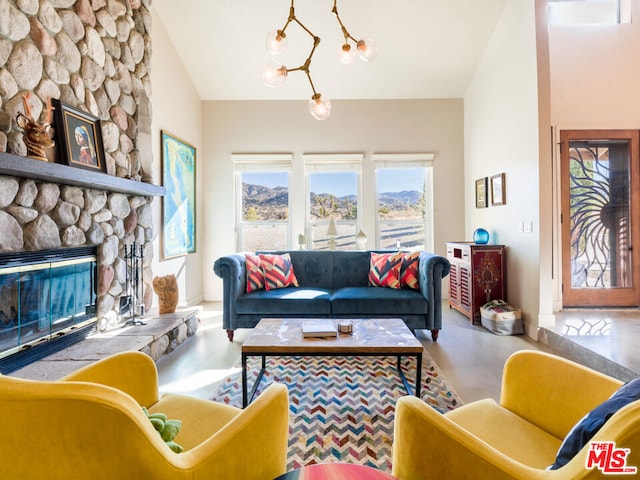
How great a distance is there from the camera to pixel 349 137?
494 cm

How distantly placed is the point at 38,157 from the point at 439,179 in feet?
15.2

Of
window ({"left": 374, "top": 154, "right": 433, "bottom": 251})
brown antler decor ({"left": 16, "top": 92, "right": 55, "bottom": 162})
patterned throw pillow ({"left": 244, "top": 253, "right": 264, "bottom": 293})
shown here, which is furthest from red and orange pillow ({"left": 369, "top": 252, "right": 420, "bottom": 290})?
brown antler decor ({"left": 16, "top": 92, "right": 55, "bottom": 162})

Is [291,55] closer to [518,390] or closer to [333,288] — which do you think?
[333,288]

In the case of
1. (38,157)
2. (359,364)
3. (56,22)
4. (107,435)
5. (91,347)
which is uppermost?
(56,22)

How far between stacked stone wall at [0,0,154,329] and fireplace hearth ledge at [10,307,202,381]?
1.05 feet

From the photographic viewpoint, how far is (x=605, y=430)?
2.18ft

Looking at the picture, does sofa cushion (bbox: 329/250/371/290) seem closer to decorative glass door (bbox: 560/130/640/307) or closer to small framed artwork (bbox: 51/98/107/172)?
decorative glass door (bbox: 560/130/640/307)

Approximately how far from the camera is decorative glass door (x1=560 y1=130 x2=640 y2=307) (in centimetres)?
380

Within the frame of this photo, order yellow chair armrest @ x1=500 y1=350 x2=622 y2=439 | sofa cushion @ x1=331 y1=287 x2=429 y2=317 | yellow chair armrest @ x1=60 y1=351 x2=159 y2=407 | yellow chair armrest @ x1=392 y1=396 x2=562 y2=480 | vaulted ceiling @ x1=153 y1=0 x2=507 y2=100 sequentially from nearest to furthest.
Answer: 1. yellow chair armrest @ x1=392 y1=396 x2=562 y2=480
2. yellow chair armrest @ x1=500 y1=350 x2=622 y2=439
3. yellow chair armrest @ x1=60 y1=351 x2=159 y2=407
4. sofa cushion @ x1=331 y1=287 x2=429 y2=317
5. vaulted ceiling @ x1=153 y1=0 x2=507 y2=100

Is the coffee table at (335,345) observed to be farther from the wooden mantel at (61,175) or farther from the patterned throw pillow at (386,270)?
the wooden mantel at (61,175)

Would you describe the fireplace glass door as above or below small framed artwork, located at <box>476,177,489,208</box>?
below

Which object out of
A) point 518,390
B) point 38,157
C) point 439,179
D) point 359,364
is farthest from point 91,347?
point 439,179

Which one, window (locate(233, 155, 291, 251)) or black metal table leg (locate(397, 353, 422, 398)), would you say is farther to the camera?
window (locate(233, 155, 291, 251))

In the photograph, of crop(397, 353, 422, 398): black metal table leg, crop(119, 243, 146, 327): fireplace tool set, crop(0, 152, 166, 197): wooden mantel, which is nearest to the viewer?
crop(0, 152, 166, 197): wooden mantel
